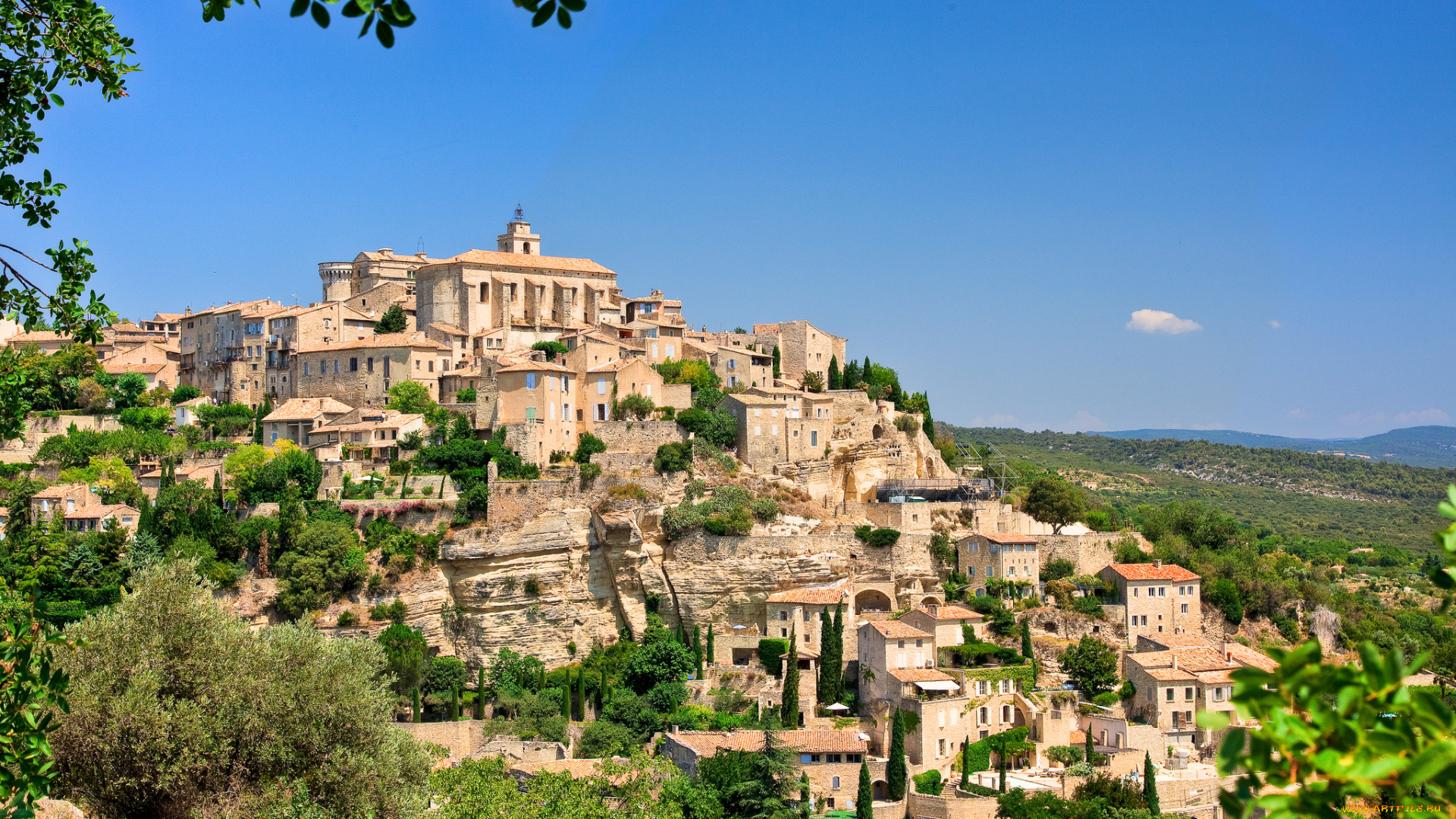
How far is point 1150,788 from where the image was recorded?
104 ft

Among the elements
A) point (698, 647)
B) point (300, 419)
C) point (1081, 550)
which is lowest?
point (698, 647)

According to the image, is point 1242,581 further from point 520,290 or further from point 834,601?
point 520,290

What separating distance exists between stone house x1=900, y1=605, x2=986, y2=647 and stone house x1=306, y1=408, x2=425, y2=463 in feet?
68.2

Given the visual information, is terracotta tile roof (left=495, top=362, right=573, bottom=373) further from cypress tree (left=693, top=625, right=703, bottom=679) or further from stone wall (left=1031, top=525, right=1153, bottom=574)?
stone wall (left=1031, top=525, right=1153, bottom=574)

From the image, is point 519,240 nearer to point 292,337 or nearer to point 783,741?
point 292,337

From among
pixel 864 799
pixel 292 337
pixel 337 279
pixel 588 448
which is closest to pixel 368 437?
pixel 588 448

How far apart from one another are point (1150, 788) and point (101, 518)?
36.3 metres

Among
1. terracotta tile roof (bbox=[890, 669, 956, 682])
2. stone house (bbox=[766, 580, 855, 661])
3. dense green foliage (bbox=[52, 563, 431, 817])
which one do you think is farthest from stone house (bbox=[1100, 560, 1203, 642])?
dense green foliage (bbox=[52, 563, 431, 817])

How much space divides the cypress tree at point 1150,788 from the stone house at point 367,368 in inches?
1258

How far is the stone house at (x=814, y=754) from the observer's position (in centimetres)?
3400

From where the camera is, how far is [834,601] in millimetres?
39844

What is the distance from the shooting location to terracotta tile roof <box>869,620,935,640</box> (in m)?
37.8

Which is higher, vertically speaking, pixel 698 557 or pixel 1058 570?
pixel 698 557

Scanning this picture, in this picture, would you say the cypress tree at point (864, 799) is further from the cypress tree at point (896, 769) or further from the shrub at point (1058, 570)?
the shrub at point (1058, 570)
